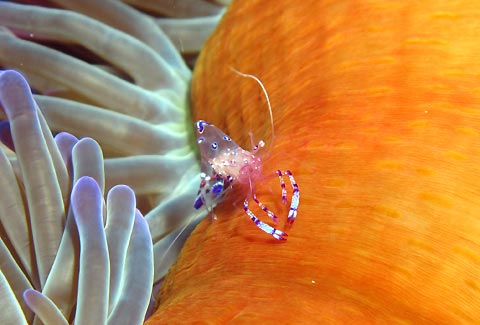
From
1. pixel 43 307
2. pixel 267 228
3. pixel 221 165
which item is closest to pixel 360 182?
pixel 267 228

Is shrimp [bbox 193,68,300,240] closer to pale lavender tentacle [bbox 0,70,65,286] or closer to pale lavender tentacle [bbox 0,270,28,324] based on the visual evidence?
pale lavender tentacle [bbox 0,70,65,286]

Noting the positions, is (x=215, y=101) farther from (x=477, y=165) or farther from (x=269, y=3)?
(x=477, y=165)

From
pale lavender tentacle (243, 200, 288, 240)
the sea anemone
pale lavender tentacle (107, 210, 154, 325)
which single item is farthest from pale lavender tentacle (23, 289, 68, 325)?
pale lavender tentacle (243, 200, 288, 240)

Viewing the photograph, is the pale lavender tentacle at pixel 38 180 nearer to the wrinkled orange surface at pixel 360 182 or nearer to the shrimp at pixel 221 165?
the wrinkled orange surface at pixel 360 182

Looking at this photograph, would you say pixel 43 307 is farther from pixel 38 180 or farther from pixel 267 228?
pixel 267 228

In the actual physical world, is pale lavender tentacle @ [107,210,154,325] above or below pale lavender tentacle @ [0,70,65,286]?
below

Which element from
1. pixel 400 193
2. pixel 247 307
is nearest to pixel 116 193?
pixel 247 307
